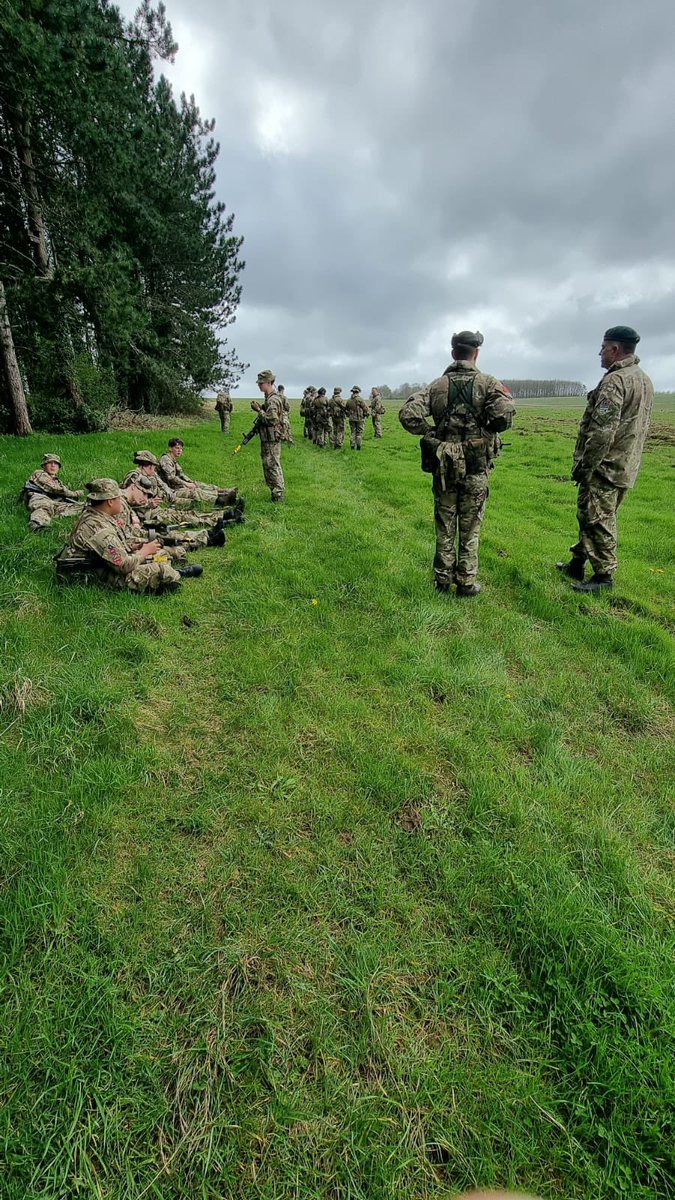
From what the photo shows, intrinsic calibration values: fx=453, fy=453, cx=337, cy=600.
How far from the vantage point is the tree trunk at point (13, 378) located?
42.5ft

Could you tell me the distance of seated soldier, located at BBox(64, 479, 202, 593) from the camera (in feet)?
16.2

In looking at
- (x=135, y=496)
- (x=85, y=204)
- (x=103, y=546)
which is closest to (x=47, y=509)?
(x=135, y=496)

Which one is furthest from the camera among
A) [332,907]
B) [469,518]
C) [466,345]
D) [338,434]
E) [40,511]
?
[338,434]

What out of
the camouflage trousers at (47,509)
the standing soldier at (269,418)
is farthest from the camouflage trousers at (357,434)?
the camouflage trousers at (47,509)

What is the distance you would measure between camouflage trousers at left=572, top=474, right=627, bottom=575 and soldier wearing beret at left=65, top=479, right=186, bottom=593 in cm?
495

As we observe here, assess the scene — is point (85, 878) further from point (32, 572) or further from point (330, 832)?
point (32, 572)

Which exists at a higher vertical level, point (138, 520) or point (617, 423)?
point (617, 423)

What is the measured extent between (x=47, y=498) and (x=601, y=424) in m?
8.05

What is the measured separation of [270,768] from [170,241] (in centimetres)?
2463

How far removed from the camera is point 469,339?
4648 mm

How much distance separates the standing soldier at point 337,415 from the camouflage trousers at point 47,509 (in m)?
12.8

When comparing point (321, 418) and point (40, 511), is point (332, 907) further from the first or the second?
point (321, 418)

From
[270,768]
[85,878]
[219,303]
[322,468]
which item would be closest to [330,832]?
[270,768]

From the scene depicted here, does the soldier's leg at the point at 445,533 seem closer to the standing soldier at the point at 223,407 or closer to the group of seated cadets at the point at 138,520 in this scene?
the group of seated cadets at the point at 138,520
